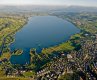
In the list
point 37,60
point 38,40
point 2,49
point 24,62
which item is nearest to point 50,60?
point 37,60

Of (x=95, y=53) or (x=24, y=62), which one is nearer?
(x=24, y=62)

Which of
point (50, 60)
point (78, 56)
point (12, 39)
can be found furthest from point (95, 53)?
point (12, 39)

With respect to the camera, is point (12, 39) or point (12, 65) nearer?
point (12, 65)

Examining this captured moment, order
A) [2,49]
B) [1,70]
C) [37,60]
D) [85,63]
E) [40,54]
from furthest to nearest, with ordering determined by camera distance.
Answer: [2,49] → [40,54] → [37,60] → [85,63] → [1,70]

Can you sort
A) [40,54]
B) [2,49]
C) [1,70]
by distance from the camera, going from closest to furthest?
[1,70] → [40,54] → [2,49]

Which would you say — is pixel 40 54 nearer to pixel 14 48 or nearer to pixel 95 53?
pixel 14 48

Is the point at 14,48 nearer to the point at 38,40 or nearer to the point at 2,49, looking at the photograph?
the point at 2,49

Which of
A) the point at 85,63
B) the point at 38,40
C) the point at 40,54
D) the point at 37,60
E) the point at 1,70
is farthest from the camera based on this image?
the point at 38,40

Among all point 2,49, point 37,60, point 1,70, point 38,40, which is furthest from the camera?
point 38,40
